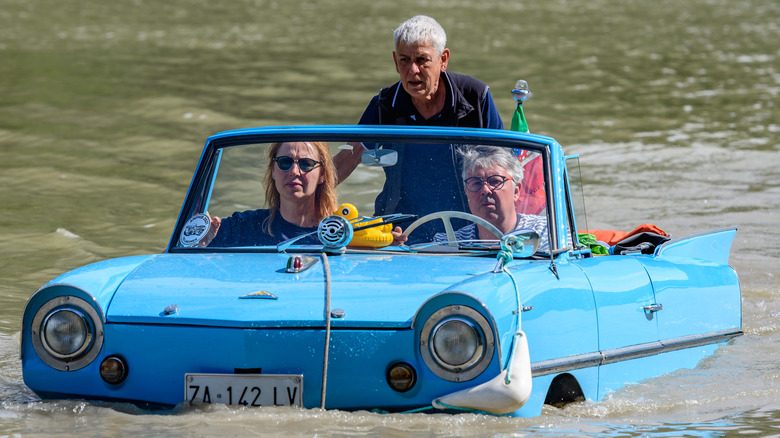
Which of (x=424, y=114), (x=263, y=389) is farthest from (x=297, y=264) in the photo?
(x=424, y=114)

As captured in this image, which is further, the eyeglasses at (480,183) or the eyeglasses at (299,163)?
the eyeglasses at (299,163)

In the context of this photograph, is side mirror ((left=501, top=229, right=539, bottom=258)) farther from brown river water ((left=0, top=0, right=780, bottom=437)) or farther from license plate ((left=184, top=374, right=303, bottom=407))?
license plate ((left=184, top=374, right=303, bottom=407))

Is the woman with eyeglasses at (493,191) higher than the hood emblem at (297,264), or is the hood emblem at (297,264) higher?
the woman with eyeglasses at (493,191)

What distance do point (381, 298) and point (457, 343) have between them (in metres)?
0.36

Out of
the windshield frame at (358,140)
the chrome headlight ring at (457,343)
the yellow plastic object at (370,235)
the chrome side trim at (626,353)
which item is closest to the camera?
the chrome headlight ring at (457,343)

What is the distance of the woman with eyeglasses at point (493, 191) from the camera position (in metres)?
5.15

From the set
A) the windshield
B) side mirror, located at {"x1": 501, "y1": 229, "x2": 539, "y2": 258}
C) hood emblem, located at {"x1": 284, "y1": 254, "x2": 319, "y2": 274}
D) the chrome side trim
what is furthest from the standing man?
the chrome side trim

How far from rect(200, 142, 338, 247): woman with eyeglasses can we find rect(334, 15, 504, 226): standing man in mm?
104

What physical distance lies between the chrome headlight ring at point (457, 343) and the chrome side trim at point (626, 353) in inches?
13.5

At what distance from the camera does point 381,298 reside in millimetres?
4316

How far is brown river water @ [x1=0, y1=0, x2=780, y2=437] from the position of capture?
15.7 feet

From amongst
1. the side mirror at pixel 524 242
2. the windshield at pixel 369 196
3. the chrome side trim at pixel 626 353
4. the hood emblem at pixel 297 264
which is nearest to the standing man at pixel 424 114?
the windshield at pixel 369 196

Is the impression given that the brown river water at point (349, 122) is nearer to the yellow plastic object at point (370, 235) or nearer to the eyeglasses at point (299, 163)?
the yellow plastic object at point (370, 235)

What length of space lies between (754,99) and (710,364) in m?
13.4
